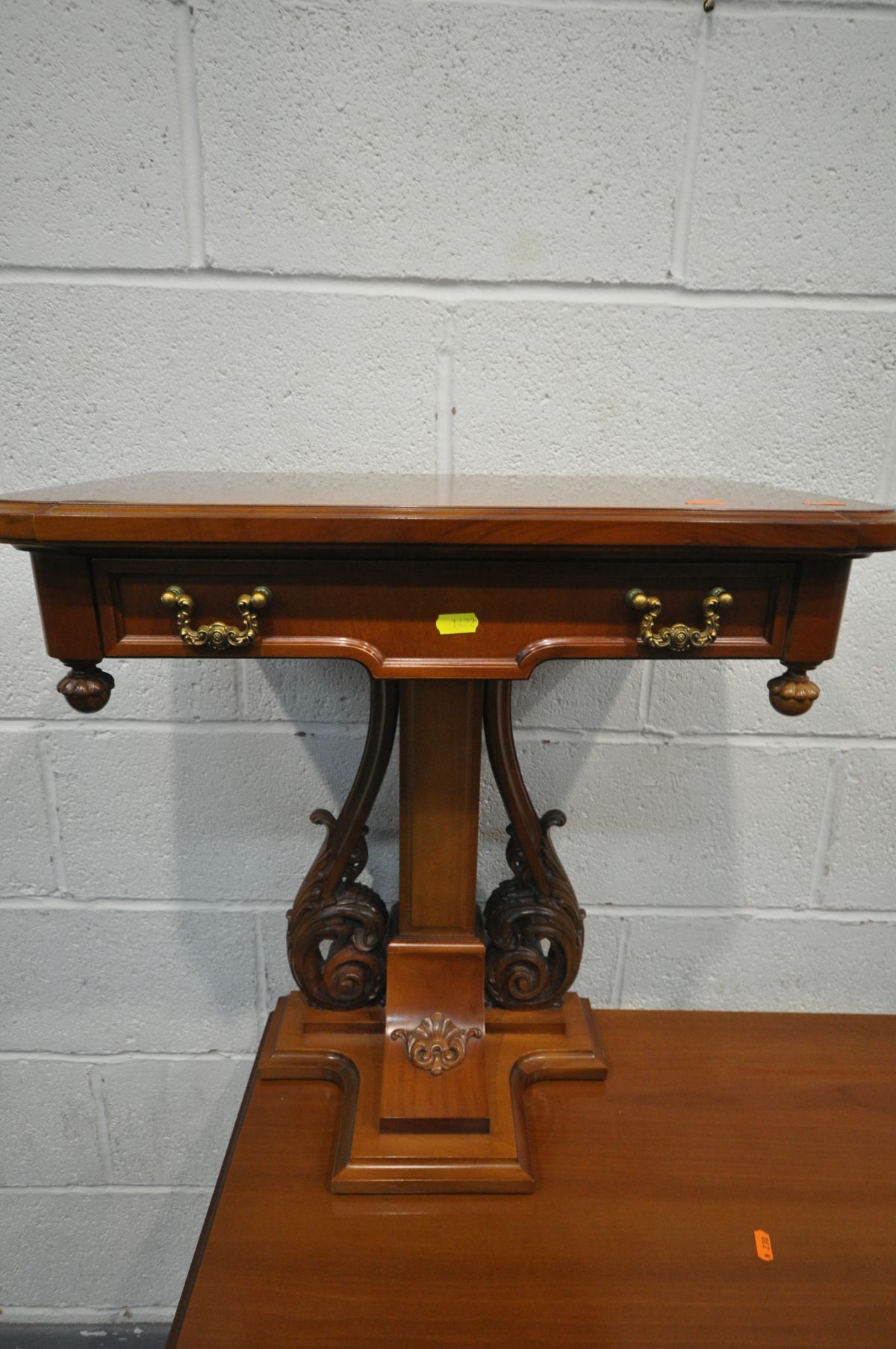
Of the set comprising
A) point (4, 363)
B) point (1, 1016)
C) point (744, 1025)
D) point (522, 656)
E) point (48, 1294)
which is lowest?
point (48, 1294)

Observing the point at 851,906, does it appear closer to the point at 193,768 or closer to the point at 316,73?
the point at 193,768

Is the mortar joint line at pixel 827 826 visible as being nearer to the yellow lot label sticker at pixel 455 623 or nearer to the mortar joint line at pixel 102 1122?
the yellow lot label sticker at pixel 455 623

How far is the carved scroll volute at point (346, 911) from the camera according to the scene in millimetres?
757

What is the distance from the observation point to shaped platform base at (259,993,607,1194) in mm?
669

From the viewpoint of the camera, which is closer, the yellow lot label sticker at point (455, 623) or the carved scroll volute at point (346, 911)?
the yellow lot label sticker at point (455, 623)

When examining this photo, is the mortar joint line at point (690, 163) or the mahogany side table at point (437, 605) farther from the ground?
the mortar joint line at point (690, 163)

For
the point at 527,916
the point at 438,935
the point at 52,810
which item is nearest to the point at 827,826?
the point at 527,916

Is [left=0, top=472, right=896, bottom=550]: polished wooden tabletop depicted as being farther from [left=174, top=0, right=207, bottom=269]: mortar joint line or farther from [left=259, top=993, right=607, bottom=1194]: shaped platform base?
[left=259, top=993, right=607, bottom=1194]: shaped platform base

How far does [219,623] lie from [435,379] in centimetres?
43

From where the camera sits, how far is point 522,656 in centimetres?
56

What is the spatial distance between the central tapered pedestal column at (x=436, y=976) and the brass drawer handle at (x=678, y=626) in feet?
0.56

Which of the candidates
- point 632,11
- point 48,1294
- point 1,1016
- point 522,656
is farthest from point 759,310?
point 48,1294

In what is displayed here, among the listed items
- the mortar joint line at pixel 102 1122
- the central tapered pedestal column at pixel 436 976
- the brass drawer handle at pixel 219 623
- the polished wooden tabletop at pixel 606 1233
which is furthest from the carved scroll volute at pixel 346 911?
the mortar joint line at pixel 102 1122

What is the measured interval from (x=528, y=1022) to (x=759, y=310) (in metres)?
0.80
